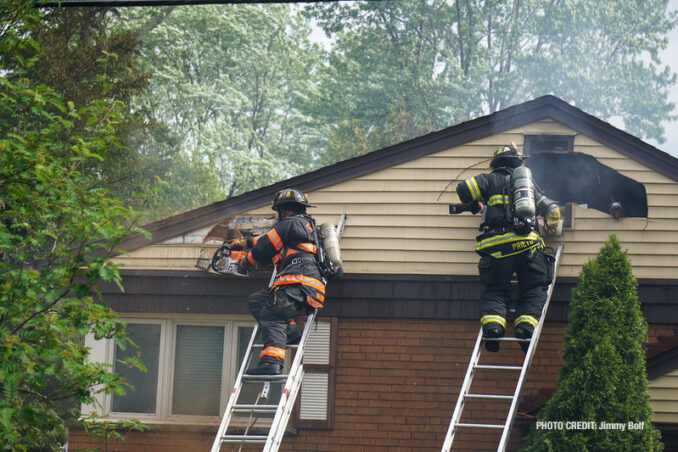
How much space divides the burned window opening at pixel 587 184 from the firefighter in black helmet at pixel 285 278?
9.88 feet

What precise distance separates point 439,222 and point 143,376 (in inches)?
155

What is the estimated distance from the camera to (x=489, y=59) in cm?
2909

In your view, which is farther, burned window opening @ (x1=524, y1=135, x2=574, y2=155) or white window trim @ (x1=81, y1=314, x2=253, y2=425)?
white window trim @ (x1=81, y1=314, x2=253, y2=425)

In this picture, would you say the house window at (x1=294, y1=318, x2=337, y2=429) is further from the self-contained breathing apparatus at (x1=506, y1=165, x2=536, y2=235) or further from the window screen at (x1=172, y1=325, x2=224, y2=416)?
the self-contained breathing apparatus at (x1=506, y1=165, x2=536, y2=235)

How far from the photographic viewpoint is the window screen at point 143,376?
9242mm

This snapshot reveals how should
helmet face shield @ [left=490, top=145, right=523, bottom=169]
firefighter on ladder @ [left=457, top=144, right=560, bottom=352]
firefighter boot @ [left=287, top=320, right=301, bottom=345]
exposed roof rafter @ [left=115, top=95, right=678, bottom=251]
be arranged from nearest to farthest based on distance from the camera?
firefighter on ladder @ [left=457, top=144, right=560, bottom=352], firefighter boot @ [left=287, top=320, right=301, bottom=345], helmet face shield @ [left=490, top=145, right=523, bottom=169], exposed roof rafter @ [left=115, top=95, right=678, bottom=251]

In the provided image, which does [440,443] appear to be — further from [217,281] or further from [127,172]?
[127,172]

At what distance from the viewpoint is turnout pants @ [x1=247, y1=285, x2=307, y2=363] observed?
7422 millimetres

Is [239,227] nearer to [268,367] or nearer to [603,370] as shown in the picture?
[268,367]

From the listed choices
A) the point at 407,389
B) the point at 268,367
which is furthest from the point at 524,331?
the point at 268,367

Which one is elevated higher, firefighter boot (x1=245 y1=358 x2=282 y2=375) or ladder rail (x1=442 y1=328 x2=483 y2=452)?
firefighter boot (x1=245 y1=358 x2=282 y2=375)

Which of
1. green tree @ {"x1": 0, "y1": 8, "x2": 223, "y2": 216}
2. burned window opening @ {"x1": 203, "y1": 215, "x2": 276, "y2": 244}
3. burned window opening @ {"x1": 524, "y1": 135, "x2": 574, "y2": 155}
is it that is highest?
green tree @ {"x1": 0, "y1": 8, "x2": 223, "y2": 216}

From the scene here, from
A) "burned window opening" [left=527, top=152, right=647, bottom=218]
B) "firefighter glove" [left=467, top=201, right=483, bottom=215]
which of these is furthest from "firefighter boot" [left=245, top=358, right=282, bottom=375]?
"burned window opening" [left=527, top=152, right=647, bottom=218]

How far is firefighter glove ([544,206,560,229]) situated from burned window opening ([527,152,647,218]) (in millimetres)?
1006
